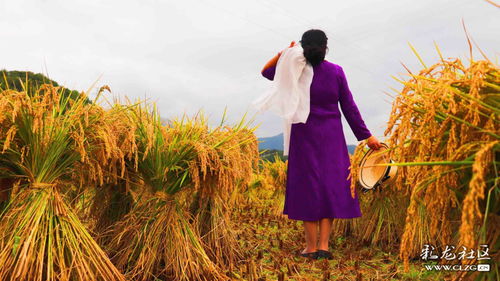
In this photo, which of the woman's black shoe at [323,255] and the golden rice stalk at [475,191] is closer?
the golden rice stalk at [475,191]

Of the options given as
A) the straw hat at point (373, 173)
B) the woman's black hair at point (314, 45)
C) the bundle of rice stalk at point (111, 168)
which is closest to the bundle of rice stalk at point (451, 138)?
the bundle of rice stalk at point (111, 168)

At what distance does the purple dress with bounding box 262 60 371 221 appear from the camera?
425cm

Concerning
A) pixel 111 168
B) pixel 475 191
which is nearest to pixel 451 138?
pixel 475 191

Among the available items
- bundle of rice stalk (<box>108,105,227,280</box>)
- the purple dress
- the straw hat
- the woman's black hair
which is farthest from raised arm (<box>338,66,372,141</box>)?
bundle of rice stalk (<box>108,105,227,280</box>)

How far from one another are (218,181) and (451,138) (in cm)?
194

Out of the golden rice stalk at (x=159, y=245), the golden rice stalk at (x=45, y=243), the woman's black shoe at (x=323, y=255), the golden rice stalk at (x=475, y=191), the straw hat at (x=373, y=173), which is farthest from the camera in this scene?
the woman's black shoe at (x=323, y=255)

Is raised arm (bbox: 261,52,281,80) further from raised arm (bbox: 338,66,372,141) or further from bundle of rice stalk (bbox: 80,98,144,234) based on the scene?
bundle of rice stalk (bbox: 80,98,144,234)

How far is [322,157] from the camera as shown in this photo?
4273 millimetres

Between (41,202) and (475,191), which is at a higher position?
(475,191)

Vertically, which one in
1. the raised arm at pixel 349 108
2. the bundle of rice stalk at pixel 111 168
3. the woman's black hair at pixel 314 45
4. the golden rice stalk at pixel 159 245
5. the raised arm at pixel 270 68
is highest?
the woman's black hair at pixel 314 45

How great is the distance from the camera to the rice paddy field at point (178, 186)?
5.67 feet

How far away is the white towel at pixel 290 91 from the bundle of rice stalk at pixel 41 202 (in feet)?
6.93

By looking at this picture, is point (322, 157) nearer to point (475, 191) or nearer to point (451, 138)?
point (451, 138)

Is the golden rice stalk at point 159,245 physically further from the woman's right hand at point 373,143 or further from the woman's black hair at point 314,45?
the woman's black hair at point 314,45
